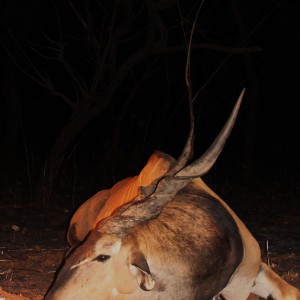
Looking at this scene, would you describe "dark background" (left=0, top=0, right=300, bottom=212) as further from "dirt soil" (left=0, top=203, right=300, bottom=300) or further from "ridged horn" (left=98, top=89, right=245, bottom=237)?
"ridged horn" (left=98, top=89, right=245, bottom=237)

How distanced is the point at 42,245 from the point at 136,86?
4167 millimetres

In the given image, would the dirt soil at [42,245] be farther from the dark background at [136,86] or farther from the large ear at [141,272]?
the large ear at [141,272]

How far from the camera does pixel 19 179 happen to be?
394 inches

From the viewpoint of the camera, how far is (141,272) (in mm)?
2625

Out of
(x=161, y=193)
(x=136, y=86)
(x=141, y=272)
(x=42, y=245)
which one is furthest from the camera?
(x=136, y=86)

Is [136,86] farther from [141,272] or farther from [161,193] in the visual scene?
[141,272]

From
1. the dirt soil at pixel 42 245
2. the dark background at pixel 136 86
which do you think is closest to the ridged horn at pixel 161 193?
the dark background at pixel 136 86

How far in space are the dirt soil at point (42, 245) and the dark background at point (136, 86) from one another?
2.79ft

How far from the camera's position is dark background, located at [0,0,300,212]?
7.88 metres

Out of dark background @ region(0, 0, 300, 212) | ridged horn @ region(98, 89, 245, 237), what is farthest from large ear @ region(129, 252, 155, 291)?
dark background @ region(0, 0, 300, 212)

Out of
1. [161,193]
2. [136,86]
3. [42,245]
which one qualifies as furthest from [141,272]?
[136,86]

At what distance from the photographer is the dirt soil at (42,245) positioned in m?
4.33

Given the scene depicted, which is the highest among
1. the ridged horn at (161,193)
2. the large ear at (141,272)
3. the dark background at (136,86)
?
the ridged horn at (161,193)

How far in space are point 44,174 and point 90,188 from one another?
1055mm
